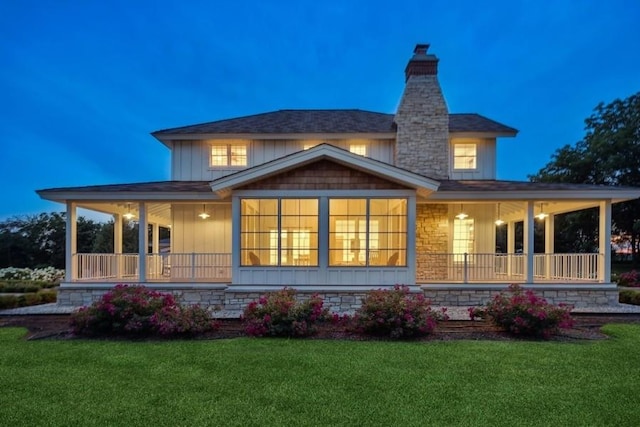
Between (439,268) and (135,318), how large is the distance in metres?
8.71

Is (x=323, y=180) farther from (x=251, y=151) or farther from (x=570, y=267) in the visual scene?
(x=570, y=267)

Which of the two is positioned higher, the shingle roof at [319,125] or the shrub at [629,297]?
the shingle roof at [319,125]

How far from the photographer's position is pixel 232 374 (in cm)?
545

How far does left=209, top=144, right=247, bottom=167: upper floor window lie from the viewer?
14500 mm

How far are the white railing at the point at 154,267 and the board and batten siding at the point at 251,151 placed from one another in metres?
3.18

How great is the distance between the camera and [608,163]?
934 inches

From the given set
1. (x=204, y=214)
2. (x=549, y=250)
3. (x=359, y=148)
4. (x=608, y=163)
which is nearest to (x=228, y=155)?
(x=204, y=214)

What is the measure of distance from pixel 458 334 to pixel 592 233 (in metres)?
24.6

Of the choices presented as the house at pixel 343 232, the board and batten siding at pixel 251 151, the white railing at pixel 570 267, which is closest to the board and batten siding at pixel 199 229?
the house at pixel 343 232

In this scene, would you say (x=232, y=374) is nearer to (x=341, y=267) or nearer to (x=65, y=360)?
(x=65, y=360)

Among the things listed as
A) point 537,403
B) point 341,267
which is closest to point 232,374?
point 537,403

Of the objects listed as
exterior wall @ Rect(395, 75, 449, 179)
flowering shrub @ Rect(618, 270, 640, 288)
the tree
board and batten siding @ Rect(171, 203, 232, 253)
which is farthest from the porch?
the tree

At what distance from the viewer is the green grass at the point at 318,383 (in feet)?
13.9

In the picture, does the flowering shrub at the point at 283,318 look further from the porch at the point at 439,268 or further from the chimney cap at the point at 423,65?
the chimney cap at the point at 423,65
